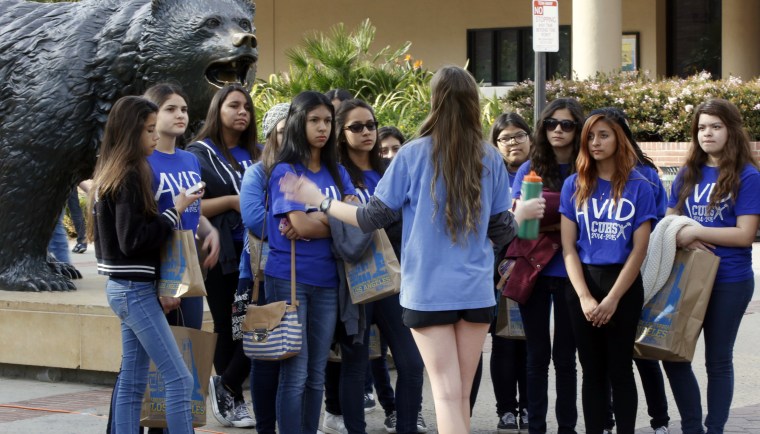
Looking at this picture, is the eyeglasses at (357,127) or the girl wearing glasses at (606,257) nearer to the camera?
the girl wearing glasses at (606,257)

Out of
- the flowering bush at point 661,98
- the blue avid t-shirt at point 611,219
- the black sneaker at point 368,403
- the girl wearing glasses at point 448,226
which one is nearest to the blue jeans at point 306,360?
the girl wearing glasses at point 448,226

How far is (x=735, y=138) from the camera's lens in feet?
18.7

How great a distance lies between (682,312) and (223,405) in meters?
2.47

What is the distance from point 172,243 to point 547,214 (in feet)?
6.21

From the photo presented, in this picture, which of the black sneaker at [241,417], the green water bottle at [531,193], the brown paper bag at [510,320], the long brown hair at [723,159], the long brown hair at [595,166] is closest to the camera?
the green water bottle at [531,193]

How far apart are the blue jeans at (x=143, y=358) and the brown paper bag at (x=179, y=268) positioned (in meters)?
0.07

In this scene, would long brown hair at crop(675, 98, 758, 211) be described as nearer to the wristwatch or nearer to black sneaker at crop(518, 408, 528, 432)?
black sneaker at crop(518, 408, 528, 432)

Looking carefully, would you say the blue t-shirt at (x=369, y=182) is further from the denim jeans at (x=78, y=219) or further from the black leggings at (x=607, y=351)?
the denim jeans at (x=78, y=219)

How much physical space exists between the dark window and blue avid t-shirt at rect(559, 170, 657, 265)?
17.7 m

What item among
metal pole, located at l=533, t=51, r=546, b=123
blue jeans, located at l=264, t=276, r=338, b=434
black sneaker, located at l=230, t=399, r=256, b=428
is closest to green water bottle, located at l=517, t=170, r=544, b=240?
blue jeans, located at l=264, t=276, r=338, b=434

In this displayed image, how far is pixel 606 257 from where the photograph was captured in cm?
538

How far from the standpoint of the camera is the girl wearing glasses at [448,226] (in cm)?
463

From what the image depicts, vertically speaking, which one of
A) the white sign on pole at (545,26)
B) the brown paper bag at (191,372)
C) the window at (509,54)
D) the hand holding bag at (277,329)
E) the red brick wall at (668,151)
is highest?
the window at (509,54)

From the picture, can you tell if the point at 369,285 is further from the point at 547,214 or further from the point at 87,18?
the point at 87,18
